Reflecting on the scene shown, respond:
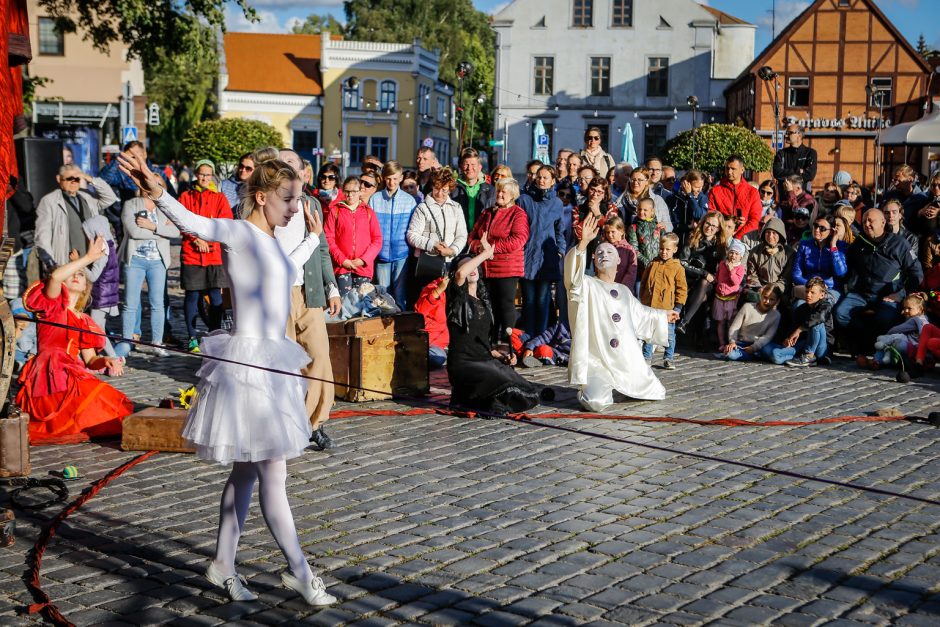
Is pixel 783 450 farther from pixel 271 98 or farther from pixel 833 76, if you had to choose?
pixel 271 98

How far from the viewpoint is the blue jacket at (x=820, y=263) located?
42.8ft

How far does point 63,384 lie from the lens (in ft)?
28.0

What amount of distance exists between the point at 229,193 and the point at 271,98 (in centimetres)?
6326

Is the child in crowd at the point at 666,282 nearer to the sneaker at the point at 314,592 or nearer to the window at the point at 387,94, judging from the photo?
the sneaker at the point at 314,592

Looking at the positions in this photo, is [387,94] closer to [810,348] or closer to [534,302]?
[534,302]

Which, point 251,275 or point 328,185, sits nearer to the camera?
point 251,275

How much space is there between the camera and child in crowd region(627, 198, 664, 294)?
512 inches

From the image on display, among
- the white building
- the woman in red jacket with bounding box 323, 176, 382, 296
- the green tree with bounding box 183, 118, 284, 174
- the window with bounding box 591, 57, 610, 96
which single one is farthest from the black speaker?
the window with bounding box 591, 57, 610, 96

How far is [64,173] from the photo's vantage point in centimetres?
1229

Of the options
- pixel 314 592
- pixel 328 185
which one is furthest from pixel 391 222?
pixel 314 592

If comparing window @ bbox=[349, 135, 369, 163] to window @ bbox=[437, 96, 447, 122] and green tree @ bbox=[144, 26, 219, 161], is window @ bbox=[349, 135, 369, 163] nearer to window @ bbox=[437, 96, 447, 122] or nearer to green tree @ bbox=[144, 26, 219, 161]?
window @ bbox=[437, 96, 447, 122]

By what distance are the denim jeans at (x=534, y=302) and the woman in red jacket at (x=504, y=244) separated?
385mm

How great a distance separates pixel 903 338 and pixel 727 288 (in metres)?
2.03

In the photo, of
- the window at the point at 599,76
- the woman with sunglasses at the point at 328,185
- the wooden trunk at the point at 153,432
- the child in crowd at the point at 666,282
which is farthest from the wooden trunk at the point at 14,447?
the window at the point at 599,76
